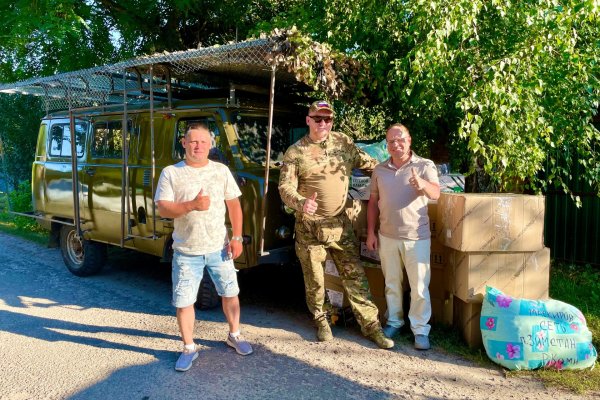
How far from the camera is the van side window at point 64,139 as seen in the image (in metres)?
6.91

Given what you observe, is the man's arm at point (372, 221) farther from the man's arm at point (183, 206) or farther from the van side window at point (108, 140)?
the van side window at point (108, 140)

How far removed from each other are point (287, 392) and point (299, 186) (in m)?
1.72

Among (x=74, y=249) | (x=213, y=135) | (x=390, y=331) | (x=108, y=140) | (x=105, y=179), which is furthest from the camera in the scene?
(x=74, y=249)

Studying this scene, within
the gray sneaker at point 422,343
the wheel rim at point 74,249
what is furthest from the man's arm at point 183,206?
the wheel rim at point 74,249

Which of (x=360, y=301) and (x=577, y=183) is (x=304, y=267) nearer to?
(x=360, y=301)

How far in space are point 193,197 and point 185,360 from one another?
1.27 metres

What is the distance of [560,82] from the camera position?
4.82 m

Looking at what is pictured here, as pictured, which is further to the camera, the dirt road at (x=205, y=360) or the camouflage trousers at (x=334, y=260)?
the camouflage trousers at (x=334, y=260)

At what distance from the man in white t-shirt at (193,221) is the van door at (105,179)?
2414mm

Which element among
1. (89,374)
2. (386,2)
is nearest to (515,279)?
(386,2)

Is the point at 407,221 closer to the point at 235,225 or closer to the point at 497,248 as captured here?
the point at 497,248

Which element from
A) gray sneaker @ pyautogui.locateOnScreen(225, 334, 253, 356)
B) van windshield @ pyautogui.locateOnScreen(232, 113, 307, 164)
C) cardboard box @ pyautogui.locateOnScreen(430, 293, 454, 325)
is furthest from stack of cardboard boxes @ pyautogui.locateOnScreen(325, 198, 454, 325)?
van windshield @ pyautogui.locateOnScreen(232, 113, 307, 164)

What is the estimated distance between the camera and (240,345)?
4.28 metres

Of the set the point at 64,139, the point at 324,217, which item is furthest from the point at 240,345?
the point at 64,139
